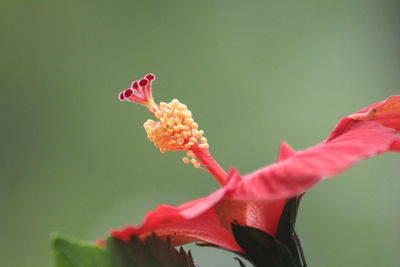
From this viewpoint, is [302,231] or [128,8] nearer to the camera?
[302,231]

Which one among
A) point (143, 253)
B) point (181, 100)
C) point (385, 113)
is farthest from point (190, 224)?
point (181, 100)

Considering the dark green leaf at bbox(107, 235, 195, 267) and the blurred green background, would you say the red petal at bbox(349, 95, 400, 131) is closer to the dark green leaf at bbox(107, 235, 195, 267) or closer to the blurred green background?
the dark green leaf at bbox(107, 235, 195, 267)

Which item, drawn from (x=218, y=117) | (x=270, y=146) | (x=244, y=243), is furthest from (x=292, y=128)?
(x=244, y=243)

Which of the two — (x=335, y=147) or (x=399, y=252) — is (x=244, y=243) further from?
(x=399, y=252)

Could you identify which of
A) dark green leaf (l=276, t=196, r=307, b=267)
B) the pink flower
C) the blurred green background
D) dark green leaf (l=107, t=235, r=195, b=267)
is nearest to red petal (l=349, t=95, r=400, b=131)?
the pink flower

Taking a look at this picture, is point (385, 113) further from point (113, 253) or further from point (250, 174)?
point (113, 253)

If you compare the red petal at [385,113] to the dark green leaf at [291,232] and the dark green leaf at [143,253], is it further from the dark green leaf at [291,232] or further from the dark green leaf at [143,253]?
the dark green leaf at [143,253]

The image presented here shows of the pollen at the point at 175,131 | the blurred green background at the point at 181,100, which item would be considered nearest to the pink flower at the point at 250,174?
the pollen at the point at 175,131
